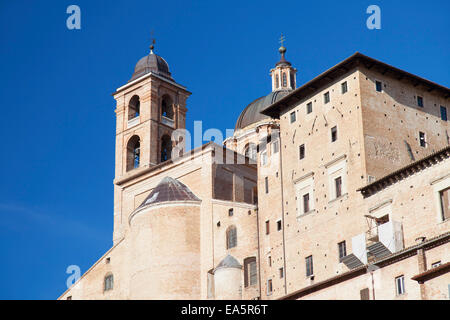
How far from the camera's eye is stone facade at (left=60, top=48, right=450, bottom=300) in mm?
35781

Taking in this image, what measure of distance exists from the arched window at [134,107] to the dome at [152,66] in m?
1.28

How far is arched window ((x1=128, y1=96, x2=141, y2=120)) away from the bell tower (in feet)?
39.3

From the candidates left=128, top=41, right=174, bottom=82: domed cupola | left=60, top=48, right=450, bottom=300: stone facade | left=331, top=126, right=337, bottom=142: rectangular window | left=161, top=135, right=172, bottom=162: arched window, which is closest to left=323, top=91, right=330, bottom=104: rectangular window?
left=60, top=48, right=450, bottom=300: stone facade

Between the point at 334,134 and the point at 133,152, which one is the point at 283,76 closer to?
the point at 133,152

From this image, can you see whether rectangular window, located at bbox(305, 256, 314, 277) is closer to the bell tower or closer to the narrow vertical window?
the narrow vertical window

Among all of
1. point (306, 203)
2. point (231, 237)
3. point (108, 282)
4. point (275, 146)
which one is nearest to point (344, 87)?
point (275, 146)

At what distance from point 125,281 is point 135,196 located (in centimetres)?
529

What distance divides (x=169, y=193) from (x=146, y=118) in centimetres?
1009

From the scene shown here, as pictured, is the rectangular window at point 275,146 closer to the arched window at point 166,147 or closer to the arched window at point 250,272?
the arched window at point 250,272

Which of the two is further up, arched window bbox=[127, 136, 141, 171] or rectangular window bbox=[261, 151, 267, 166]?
arched window bbox=[127, 136, 141, 171]

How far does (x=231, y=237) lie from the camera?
4525 cm

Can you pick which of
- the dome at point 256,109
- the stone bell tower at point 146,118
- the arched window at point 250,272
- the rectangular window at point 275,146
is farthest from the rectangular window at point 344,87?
the dome at point 256,109
